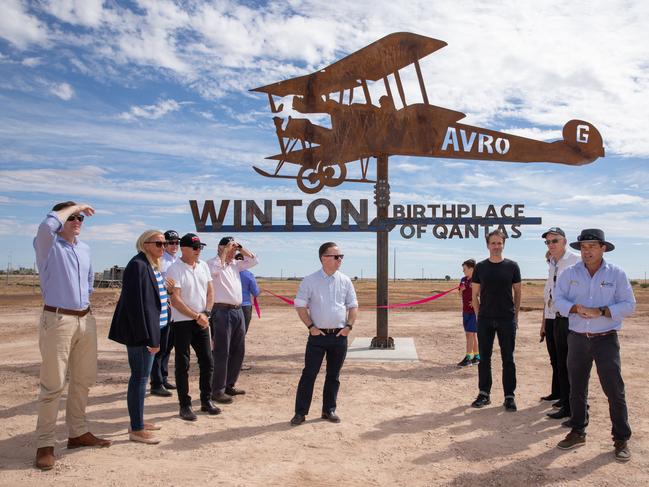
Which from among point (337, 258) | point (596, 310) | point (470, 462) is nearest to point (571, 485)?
point (470, 462)

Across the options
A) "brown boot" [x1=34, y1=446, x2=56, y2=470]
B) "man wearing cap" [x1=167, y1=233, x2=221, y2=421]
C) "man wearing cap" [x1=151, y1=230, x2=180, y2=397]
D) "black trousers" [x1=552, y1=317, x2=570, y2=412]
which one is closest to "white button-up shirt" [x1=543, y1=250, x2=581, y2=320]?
"black trousers" [x1=552, y1=317, x2=570, y2=412]

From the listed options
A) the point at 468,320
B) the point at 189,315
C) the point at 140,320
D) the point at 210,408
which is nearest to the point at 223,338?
the point at 210,408

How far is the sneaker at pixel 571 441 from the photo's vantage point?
16.1 ft

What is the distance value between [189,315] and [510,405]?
370 centimetres

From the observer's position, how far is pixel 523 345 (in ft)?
37.8

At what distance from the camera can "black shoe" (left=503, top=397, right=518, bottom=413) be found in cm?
622

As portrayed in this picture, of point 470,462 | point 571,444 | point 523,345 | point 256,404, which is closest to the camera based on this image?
point 470,462

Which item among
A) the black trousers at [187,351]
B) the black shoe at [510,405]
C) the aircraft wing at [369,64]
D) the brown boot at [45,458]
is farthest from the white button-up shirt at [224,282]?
the aircraft wing at [369,64]

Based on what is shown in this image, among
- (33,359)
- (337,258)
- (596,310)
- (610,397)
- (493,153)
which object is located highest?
(493,153)

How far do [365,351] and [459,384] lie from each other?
2.50 m

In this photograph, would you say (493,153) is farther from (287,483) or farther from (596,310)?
(287,483)

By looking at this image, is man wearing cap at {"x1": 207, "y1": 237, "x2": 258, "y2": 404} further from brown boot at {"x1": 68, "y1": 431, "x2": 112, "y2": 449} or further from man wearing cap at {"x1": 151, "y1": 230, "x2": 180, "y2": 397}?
brown boot at {"x1": 68, "y1": 431, "x2": 112, "y2": 449}

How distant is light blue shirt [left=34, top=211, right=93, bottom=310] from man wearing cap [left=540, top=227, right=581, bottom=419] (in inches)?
184

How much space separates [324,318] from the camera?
5609 mm
